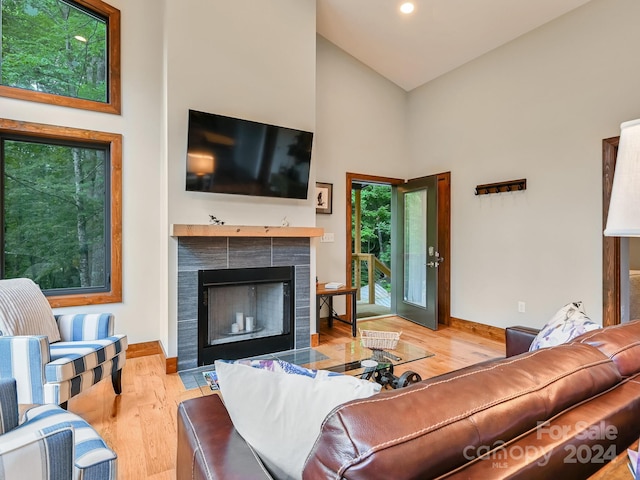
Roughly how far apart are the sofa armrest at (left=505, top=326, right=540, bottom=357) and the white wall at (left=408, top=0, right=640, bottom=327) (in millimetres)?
1576

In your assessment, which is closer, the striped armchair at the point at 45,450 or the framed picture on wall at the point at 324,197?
the striped armchair at the point at 45,450

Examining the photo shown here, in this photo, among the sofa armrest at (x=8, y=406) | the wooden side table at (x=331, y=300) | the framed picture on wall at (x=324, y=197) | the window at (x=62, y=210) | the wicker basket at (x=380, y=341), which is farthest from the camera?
the framed picture on wall at (x=324, y=197)

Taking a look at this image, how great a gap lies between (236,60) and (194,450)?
3235mm

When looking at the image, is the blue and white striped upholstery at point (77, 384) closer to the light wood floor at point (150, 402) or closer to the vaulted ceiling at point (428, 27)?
the light wood floor at point (150, 402)

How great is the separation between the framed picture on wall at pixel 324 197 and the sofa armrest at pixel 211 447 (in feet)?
10.9

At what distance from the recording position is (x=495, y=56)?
12.9 ft

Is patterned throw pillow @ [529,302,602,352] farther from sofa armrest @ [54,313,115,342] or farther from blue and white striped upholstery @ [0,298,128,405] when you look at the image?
sofa armrest @ [54,313,115,342]

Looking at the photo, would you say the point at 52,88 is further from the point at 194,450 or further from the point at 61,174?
the point at 194,450

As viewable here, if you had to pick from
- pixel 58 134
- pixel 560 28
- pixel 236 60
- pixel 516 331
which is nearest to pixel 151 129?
pixel 58 134

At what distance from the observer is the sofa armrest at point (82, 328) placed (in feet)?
8.06

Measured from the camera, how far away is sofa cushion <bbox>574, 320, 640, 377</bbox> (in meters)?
1.01


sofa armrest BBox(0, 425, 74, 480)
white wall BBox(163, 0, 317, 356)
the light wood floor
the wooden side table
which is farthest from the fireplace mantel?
sofa armrest BBox(0, 425, 74, 480)

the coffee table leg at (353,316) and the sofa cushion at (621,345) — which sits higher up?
the sofa cushion at (621,345)

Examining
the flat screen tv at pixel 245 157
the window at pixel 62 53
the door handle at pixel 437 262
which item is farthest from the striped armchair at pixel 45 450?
the door handle at pixel 437 262
